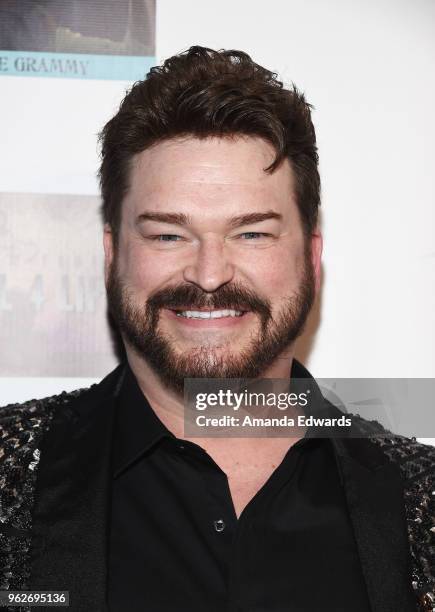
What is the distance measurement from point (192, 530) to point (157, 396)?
40 centimetres

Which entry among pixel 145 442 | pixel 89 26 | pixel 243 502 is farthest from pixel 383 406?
pixel 89 26

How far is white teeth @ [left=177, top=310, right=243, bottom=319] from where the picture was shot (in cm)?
173

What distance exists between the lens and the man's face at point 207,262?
5.59 ft

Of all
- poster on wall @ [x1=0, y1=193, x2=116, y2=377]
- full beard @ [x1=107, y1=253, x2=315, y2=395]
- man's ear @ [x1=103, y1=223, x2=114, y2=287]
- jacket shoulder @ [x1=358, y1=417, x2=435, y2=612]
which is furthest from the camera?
poster on wall @ [x1=0, y1=193, x2=116, y2=377]

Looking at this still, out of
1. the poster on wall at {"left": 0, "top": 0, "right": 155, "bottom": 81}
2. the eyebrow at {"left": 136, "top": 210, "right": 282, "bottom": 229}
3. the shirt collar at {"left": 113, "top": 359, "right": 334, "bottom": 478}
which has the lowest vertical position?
the shirt collar at {"left": 113, "top": 359, "right": 334, "bottom": 478}

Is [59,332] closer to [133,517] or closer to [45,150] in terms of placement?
[45,150]

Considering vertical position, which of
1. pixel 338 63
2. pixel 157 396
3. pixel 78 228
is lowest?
pixel 157 396

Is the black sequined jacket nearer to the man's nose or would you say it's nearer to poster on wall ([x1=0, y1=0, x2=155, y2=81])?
the man's nose

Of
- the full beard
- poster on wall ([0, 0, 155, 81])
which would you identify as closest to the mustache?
the full beard

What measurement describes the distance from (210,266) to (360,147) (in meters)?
0.82

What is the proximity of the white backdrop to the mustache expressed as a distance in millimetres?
551

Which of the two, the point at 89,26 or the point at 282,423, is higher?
the point at 89,26

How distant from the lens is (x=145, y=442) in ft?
5.43

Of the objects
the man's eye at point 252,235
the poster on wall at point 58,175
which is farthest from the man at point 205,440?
the poster on wall at point 58,175
